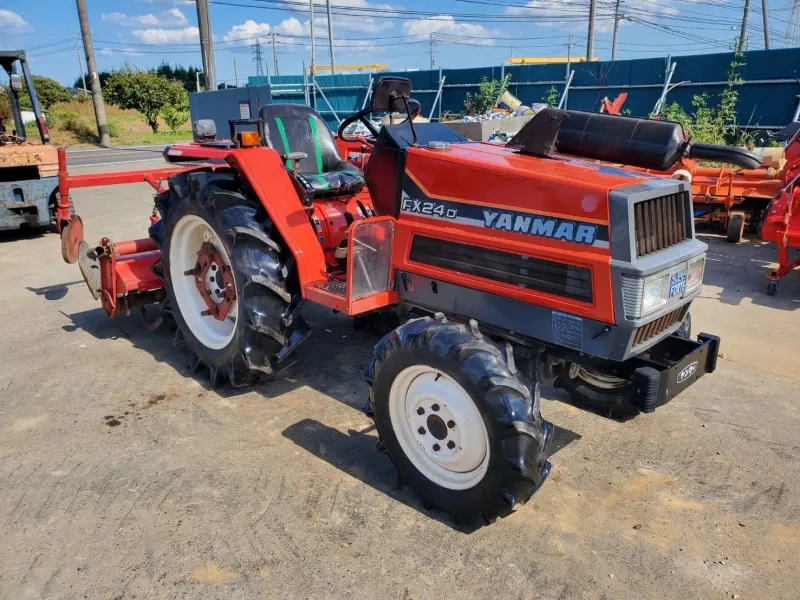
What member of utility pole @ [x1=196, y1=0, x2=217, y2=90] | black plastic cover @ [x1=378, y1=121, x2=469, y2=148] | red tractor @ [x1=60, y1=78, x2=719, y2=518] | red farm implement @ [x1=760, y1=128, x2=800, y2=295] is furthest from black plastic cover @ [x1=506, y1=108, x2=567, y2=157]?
utility pole @ [x1=196, y1=0, x2=217, y2=90]

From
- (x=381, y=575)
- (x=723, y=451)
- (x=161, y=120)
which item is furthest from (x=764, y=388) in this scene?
(x=161, y=120)

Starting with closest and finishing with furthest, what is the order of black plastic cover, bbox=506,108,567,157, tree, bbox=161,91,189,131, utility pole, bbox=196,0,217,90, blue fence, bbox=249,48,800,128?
1. black plastic cover, bbox=506,108,567,157
2. blue fence, bbox=249,48,800,128
3. utility pole, bbox=196,0,217,90
4. tree, bbox=161,91,189,131

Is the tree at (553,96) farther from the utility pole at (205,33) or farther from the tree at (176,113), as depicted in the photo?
the tree at (176,113)

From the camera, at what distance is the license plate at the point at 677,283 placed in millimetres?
2848

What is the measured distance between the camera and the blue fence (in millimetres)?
15086

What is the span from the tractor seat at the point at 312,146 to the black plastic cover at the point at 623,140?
68.4 inches

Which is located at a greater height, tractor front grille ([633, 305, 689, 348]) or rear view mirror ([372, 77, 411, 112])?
rear view mirror ([372, 77, 411, 112])

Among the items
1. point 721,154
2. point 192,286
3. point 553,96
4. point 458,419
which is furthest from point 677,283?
point 553,96

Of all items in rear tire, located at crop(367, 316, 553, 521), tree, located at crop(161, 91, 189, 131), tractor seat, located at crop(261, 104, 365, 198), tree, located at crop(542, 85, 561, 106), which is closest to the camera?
rear tire, located at crop(367, 316, 553, 521)

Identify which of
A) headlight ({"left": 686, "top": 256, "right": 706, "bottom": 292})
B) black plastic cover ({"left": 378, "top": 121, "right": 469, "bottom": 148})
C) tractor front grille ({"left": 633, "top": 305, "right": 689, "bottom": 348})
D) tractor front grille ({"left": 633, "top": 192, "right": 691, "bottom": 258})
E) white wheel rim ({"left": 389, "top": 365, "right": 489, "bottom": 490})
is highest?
black plastic cover ({"left": 378, "top": 121, "right": 469, "bottom": 148})

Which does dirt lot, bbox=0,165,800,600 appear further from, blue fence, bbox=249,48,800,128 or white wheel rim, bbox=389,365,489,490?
blue fence, bbox=249,48,800,128

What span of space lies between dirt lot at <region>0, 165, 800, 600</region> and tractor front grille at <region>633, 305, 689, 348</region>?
0.85m

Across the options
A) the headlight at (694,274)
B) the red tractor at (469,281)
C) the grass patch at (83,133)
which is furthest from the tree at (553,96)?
the grass patch at (83,133)

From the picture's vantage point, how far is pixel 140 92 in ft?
119
